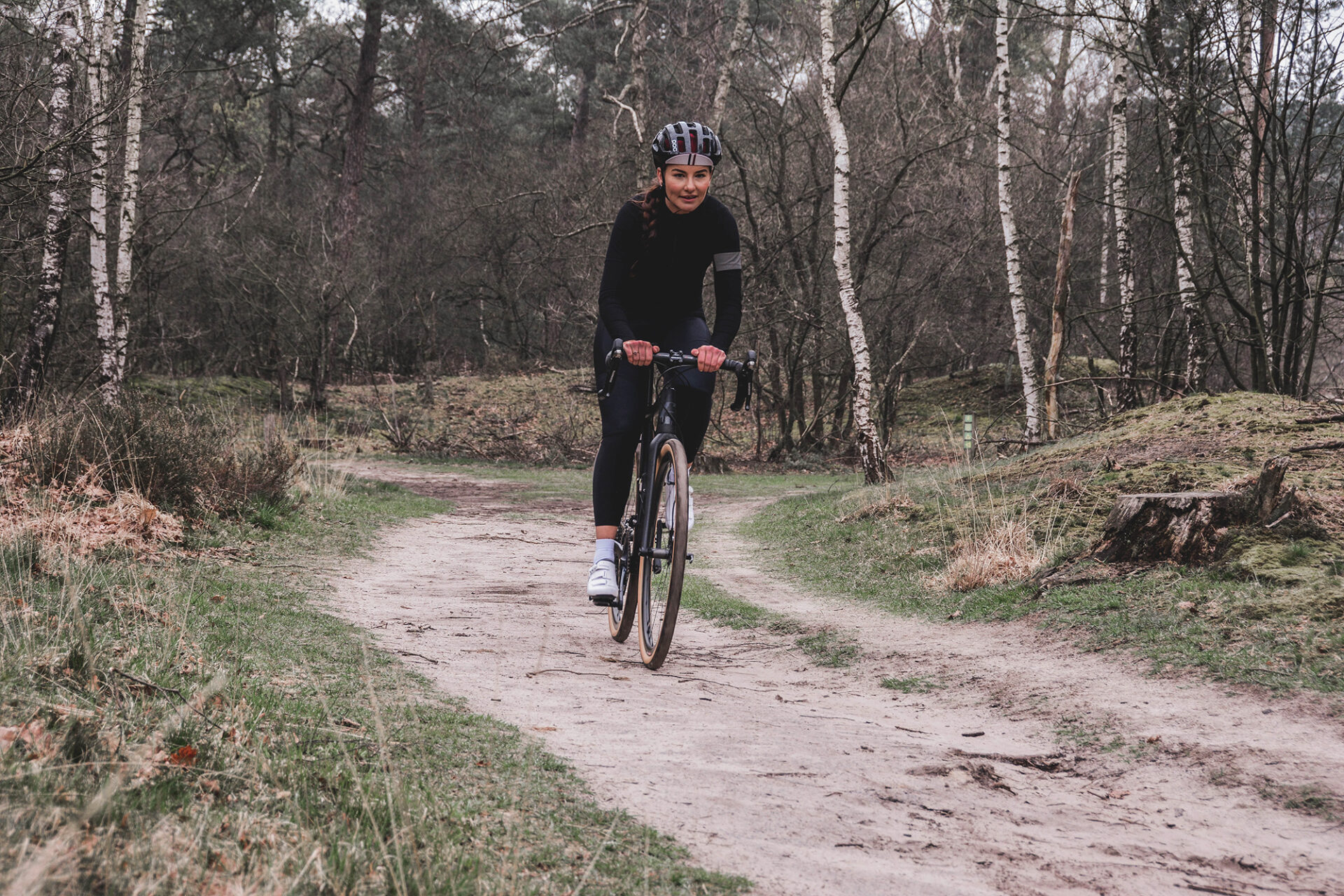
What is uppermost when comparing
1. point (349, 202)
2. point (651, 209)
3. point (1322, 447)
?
point (349, 202)

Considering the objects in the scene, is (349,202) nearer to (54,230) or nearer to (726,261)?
(54,230)

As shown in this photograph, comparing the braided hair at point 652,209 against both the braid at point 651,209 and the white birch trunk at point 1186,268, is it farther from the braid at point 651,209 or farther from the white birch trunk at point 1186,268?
the white birch trunk at point 1186,268

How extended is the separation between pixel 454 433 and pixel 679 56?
10.6m

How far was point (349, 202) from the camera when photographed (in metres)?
27.9

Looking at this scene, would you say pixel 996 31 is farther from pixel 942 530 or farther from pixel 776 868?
pixel 776 868

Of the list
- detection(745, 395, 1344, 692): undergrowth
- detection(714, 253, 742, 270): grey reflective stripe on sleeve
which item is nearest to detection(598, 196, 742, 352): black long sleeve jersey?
detection(714, 253, 742, 270): grey reflective stripe on sleeve

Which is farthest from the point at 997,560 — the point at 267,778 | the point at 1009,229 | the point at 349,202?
the point at 349,202

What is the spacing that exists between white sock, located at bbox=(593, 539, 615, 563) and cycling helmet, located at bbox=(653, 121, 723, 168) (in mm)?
1927

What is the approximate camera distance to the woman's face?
4.87 meters

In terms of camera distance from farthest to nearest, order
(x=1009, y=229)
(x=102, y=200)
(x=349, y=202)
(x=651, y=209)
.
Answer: (x=349, y=202) → (x=1009, y=229) → (x=102, y=200) → (x=651, y=209)

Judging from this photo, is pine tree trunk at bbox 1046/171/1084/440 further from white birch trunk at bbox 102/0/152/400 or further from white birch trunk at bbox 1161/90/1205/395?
white birch trunk at bbox 102/0/152/400

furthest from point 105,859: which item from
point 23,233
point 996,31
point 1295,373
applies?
point 996,31

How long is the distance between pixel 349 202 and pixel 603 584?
83.6ft

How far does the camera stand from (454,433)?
23281 mm
